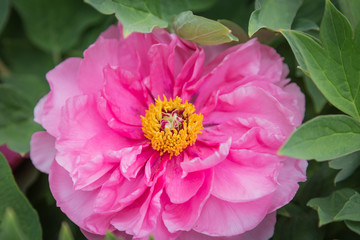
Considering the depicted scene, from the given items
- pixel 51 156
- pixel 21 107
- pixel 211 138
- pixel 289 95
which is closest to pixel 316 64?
pixel 289 95

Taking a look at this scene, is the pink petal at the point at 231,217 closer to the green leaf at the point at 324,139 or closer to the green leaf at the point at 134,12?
the green leaf at the point at 324,139

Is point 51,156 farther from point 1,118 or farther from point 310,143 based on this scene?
point 310,143

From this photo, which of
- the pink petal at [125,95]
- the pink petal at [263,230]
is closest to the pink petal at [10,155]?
the pink petal at [125,95]

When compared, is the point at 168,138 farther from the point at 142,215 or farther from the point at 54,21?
the point at 54,21

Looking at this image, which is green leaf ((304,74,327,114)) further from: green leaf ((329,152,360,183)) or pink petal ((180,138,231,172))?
pink petal ((180,138,231,172))

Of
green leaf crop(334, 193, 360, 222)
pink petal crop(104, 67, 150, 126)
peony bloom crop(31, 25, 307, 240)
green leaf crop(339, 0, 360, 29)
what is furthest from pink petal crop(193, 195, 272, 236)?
green leaf crop(339, 0, 360, 29)

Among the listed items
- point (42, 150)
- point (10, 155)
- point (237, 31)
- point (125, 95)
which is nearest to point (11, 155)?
point (10, 155)
